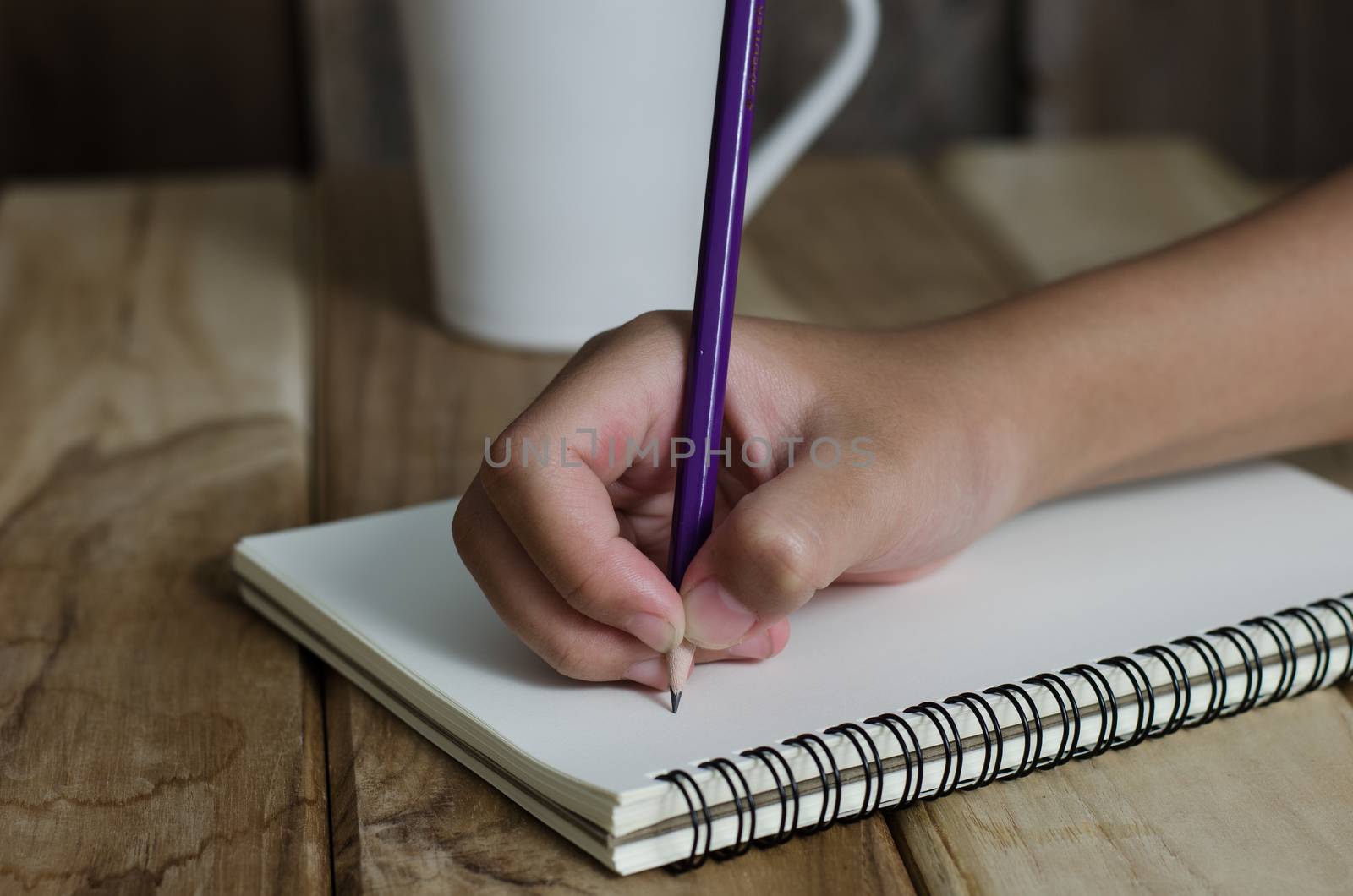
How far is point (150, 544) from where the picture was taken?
613mm

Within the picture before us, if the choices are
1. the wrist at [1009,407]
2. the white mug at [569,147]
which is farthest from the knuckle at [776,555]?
the white mug at [569,147]

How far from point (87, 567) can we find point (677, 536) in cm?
28

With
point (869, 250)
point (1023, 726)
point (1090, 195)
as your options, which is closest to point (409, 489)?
point (1023, 726)

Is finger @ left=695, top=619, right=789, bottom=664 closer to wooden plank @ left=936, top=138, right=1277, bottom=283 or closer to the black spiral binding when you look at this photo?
the black spiral binding

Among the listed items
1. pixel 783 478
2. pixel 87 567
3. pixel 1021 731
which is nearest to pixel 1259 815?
pixel 1021 731

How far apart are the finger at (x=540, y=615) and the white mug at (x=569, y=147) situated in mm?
329

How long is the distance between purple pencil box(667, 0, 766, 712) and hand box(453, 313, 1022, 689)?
0.04 ft

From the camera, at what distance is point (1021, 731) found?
44 cm

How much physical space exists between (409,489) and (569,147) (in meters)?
0.21

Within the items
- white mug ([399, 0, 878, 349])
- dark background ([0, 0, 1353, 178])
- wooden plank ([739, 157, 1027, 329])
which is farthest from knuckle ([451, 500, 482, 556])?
dark background ([0, 0, 1353, 178])

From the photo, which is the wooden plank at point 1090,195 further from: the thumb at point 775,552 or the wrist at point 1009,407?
the thumb at point 775,552

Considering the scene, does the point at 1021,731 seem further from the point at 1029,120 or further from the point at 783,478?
the point at 1029,120

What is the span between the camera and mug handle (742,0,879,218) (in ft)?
2.65

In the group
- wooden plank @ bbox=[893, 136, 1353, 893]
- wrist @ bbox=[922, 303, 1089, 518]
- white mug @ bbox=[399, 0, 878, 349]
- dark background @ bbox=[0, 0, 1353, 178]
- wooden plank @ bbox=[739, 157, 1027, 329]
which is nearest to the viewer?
wooden plank @ bbox=[893, 136, 1353, 893]
